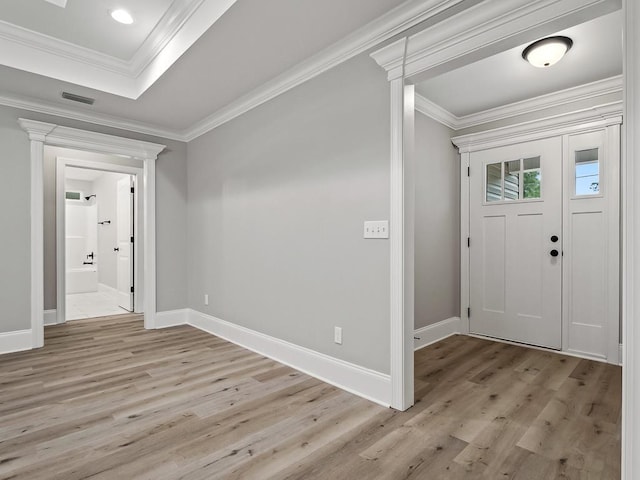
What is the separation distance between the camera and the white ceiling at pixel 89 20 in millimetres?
2391

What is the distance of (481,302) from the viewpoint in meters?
3.91

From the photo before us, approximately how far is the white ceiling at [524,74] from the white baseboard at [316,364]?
8.46ft

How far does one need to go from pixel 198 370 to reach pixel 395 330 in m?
1.73

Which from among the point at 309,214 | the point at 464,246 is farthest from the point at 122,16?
the point at 464,246

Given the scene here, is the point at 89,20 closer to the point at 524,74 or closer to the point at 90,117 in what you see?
the point at 90,117

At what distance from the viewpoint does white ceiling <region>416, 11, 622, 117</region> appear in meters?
2.43

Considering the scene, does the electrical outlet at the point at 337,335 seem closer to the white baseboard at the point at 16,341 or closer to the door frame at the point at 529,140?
the door frame at the point at 529,140

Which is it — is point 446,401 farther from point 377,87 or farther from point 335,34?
point 335,34

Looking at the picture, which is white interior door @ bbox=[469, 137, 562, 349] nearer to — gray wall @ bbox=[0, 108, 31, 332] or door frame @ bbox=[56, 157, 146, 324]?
door frame @ bbox=[56, 157, 146, 324]

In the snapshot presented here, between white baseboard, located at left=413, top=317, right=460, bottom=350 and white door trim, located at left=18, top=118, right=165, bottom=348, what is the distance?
316cm

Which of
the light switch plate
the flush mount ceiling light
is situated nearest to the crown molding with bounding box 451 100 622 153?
the flush mount ceiling light

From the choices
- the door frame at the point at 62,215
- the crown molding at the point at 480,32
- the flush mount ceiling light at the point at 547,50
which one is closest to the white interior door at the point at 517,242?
the flush mount ceiling light at the point at 547,50

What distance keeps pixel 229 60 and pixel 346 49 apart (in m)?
0.93

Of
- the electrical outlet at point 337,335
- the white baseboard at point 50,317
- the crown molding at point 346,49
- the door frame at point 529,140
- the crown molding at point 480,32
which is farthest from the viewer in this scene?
the white baseboard at point 50,317
